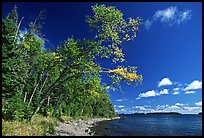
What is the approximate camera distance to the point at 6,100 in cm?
2373

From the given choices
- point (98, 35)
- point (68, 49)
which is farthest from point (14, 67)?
point (98, 35)

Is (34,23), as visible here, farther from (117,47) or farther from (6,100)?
(117,47)

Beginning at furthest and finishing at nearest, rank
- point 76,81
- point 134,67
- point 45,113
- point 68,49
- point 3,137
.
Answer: point 45,113 < point 76,81 < point 68,49 < point 134,67 < point 3,137

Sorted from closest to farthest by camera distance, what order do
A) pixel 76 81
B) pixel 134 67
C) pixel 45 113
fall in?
pixel 134 67 → pixel 76 81 → pixel 45 113

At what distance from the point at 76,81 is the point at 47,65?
9.87 feet

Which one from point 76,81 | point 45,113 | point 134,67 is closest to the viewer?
point 134,67

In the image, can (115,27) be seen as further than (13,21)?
No

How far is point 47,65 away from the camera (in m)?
24.0

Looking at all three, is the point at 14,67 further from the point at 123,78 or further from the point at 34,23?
the point at 123,78

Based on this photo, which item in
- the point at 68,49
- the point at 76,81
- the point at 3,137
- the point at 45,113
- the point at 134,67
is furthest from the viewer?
the point at 45,113

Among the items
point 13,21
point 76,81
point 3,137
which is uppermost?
point 13,21

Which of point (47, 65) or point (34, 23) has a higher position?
point (34, 23)

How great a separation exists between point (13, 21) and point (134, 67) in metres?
12.3

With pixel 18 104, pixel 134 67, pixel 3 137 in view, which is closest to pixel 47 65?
pixel 18 104
